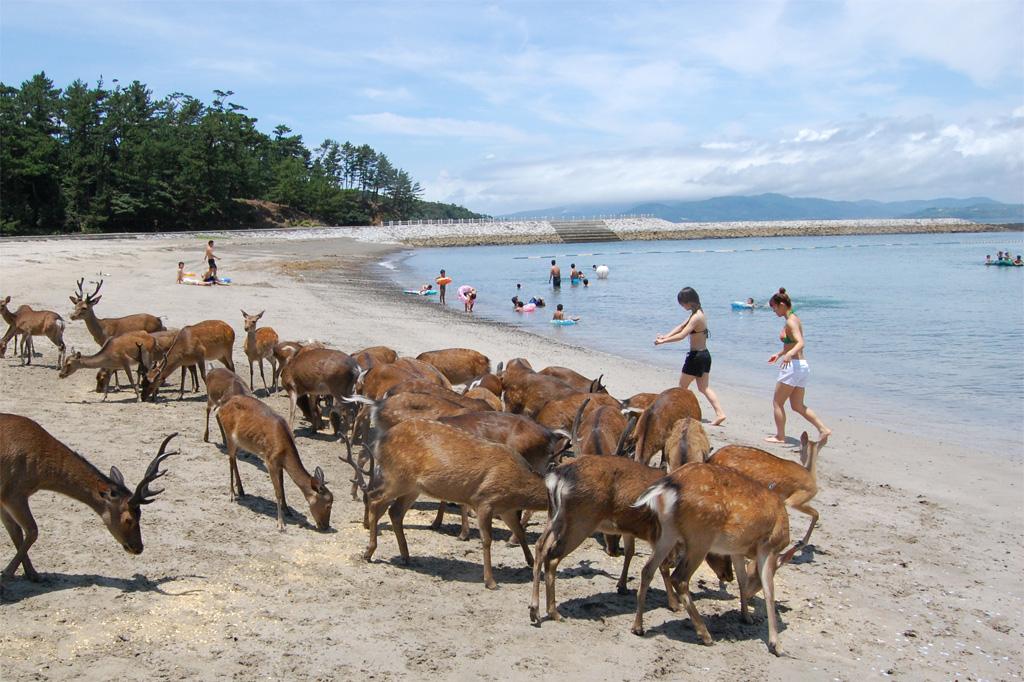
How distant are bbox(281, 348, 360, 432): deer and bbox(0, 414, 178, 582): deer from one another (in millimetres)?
4212

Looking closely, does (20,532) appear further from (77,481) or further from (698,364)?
(698,364)

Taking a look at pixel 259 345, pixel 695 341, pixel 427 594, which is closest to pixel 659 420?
pixel 695 341

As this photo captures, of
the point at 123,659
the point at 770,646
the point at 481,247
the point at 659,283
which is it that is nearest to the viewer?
the point at 123,659

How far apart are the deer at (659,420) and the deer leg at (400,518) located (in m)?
2.77

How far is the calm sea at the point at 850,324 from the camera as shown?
1507 centimetres

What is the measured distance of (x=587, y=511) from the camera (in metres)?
6.02

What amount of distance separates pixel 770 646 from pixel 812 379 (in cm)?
1284

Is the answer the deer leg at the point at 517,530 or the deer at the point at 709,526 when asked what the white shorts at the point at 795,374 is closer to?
the deer at the point at 709,526

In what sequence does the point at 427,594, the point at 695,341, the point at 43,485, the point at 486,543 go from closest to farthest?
the point at 43,485 → the point at 427,594 → the point at 486,543 → the point at 695,341

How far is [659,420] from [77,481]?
5.55 m

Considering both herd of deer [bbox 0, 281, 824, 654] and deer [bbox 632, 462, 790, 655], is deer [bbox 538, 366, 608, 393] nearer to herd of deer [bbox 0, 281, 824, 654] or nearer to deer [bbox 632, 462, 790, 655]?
herd of deer [bbox 0, 281, 824, 654]

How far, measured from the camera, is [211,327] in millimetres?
12125

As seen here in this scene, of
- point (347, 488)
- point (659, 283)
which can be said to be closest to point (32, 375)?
point (347, 488)

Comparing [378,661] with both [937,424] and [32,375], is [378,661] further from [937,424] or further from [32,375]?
[937,424]
